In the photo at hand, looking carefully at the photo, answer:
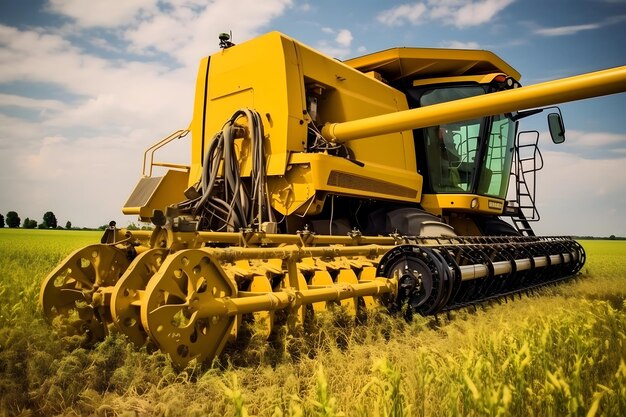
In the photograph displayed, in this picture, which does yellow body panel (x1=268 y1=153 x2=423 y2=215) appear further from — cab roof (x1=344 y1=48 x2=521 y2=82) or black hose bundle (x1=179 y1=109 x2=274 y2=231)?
cab roof (x1=344 y1=48 x2=521 y2=82)

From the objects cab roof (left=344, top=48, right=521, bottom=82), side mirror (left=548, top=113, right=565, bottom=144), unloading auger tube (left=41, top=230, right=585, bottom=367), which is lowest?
unloading auger tube (left=41, top=230, right=585, bottom=367)

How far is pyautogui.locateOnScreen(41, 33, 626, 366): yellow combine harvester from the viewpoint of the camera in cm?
266

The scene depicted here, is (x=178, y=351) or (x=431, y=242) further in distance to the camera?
(x=431, y=242)

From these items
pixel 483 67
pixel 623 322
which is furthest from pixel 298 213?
pixel 483 67

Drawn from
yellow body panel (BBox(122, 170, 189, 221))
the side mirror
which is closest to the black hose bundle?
yellow body panel (BBox(122, 170, 189, 221))

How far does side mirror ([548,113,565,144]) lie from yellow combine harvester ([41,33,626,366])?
17 millimetres

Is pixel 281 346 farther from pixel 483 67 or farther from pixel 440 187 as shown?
pixel 483 67

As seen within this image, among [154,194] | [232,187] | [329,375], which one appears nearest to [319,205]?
[232,187]

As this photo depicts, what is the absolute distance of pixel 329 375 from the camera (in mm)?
2342

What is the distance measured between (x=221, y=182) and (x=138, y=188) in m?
1.09

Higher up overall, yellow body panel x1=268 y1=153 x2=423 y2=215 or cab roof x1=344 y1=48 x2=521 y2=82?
cab roof x1=344 y1=48 x2=521 y2=82

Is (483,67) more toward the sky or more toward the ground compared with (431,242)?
more toward the sky

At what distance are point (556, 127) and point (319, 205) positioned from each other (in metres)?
3.55

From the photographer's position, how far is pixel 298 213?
4891 millimetres
